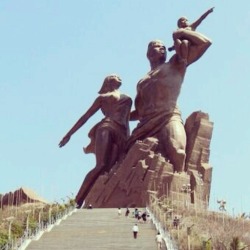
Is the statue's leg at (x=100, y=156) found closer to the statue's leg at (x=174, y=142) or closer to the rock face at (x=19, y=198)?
the statue's leg at (x=174, y=142)

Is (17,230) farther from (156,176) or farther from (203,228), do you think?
(156,176)

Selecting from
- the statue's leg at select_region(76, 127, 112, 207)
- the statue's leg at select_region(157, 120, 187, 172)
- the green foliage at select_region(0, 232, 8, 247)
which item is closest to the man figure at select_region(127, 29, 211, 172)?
the statue's leg at select_region(157, 120, 187, 172)

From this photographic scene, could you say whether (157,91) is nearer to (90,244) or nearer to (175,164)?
(175,164)

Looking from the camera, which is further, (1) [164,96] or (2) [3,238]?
(1) [164,96]

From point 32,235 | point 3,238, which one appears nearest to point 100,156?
point 32,235

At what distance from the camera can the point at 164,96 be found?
3572 cm

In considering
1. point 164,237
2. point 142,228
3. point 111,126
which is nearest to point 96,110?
point 111,126

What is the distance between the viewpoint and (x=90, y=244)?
67.3ft

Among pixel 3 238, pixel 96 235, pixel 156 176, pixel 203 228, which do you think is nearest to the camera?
pixel 3 238

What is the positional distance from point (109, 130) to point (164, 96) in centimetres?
348

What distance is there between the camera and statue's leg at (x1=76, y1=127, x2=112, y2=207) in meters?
37.0

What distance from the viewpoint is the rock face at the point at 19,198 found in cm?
3931

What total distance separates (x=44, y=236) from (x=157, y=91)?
15044 mm

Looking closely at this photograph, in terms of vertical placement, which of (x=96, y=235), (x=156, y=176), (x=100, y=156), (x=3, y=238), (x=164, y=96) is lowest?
(x=3, y=238)
